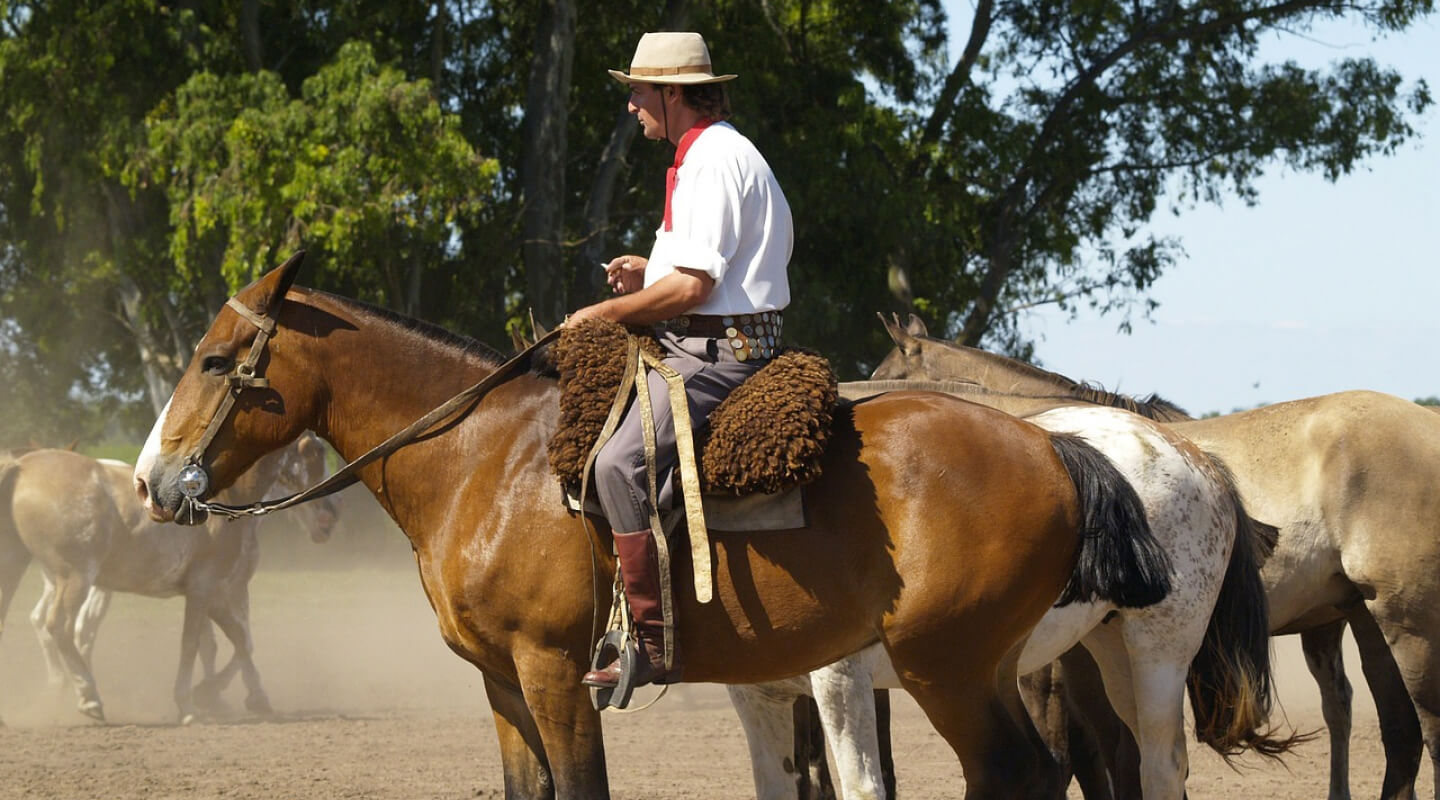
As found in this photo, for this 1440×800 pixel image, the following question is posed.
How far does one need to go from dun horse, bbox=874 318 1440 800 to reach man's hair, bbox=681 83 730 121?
8.91 ft

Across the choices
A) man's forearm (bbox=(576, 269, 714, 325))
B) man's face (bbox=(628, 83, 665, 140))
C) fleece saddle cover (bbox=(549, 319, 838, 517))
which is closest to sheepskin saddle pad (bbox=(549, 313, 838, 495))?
fleece saddle cover (bbox=(549, 319, 838, 517))

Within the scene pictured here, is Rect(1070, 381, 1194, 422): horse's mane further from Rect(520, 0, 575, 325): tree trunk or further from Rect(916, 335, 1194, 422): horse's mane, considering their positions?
Rect(520, 0, 575, 325): tree trunk

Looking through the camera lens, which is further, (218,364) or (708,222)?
(218,364)

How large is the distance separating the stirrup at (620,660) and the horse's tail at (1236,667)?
7.64 feet

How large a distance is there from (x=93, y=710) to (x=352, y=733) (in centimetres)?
224

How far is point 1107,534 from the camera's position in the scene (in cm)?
438

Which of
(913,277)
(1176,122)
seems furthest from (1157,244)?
(913,277)

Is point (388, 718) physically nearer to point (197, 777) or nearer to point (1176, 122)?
point (197, 777)

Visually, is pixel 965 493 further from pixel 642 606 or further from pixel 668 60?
pixel 668 60

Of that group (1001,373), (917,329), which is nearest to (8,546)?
(917,329)

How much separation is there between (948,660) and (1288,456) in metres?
3.25

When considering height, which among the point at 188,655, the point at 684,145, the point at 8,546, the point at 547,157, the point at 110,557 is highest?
the point at 547,157

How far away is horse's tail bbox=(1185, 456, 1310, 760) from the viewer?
17.4 ft

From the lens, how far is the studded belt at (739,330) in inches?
168
